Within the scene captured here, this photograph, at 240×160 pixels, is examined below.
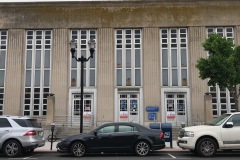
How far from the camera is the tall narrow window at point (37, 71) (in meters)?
27.7

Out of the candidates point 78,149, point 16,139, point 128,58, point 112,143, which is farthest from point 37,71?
point 112,143

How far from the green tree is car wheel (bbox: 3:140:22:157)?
1101 centimetres

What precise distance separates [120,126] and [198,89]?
14246 millimetres

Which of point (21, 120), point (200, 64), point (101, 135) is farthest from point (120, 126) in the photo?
point (200, 64)

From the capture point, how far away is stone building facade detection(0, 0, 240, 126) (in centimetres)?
2711

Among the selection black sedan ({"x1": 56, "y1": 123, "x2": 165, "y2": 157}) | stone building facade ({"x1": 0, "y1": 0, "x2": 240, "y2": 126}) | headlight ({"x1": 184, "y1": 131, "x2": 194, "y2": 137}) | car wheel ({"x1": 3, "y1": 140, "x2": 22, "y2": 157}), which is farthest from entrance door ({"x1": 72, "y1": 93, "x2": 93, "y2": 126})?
headlight ({"x1": 184, "y1": 131, "x2": 194, "y2": 137})

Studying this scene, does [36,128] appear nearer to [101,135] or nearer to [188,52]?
[101,135]

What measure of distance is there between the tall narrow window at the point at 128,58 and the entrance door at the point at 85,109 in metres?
2.72

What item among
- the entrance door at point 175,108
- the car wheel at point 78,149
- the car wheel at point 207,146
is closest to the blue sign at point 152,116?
the entrance door at point 175,108

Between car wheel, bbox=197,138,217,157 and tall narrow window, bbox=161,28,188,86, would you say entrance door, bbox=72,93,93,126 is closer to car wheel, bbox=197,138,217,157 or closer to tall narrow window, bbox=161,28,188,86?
tall narrow window, bbox=161,28,188,86

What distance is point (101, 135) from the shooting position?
13898 mm

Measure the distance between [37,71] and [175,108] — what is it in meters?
11.7

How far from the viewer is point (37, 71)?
28.2 meters

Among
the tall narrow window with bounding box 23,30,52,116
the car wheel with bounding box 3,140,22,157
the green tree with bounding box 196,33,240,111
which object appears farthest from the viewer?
the tall narrow window with bounding box 23,30,52,116
